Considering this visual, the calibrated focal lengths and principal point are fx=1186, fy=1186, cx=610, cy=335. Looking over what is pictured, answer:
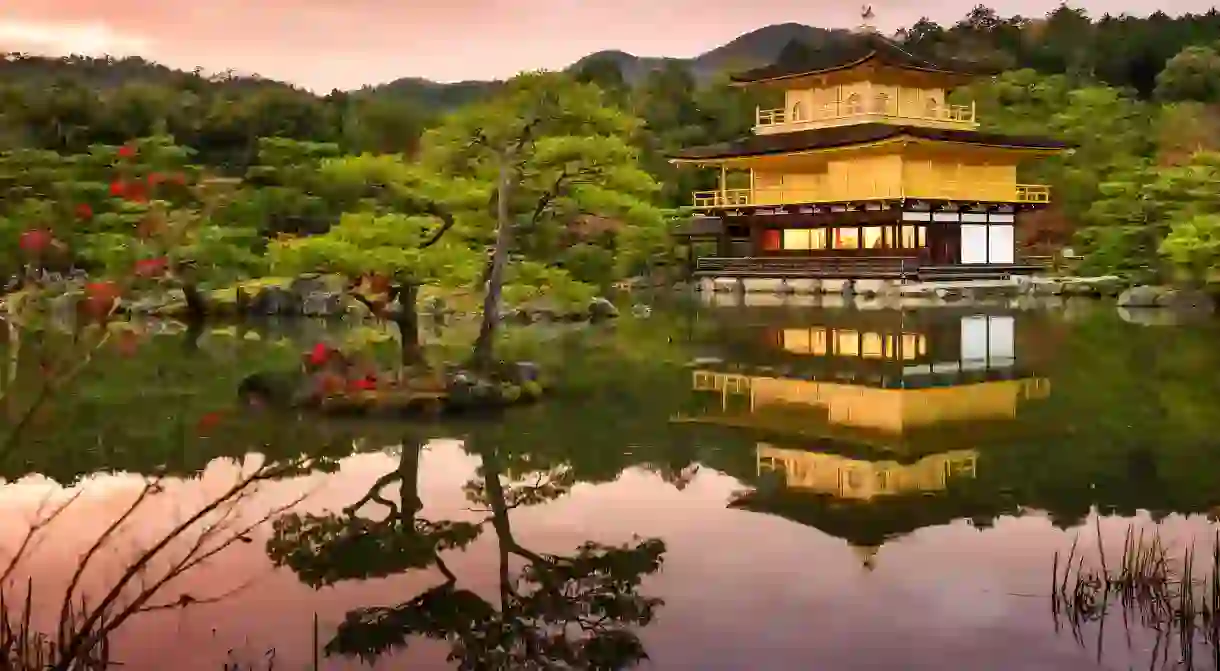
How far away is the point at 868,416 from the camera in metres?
11.9

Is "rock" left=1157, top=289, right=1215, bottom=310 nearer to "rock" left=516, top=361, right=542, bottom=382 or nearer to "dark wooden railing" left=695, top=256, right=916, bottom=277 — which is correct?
"dark wooden railing" left=695, top=256, right=916, bottom=277

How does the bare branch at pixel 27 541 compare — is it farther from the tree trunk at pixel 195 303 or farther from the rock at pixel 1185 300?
the rock at pixel 1185 300

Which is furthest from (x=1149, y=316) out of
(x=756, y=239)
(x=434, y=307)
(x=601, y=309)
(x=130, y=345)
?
(x=130, y=345)

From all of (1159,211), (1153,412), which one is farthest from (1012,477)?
(1159,211)

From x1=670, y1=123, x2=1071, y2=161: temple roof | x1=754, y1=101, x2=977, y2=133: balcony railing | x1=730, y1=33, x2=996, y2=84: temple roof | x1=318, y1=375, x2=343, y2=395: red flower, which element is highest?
x1=730, y1=33, x2=996, y2=84: temple roof

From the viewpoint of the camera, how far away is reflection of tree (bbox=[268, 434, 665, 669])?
17.5ft

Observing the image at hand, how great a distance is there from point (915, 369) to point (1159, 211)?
19915 mm

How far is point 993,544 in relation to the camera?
704 centimetres

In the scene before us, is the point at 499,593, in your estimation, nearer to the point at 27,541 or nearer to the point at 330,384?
the point at 27,541

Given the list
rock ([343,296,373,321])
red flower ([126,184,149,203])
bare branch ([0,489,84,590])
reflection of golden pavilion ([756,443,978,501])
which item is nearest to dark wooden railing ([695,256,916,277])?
rock ([343,296,373,321])

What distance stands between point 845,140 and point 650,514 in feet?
87.7

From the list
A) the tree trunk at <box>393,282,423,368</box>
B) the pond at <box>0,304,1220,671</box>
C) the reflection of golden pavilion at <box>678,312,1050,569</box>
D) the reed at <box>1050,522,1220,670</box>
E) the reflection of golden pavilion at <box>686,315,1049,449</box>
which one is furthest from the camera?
the tree trunk at <box>393,282,423,368</box>

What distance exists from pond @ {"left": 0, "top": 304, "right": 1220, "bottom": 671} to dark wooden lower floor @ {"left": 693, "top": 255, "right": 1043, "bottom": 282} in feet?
52.9

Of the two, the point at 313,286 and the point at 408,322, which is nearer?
the point at 408,322
